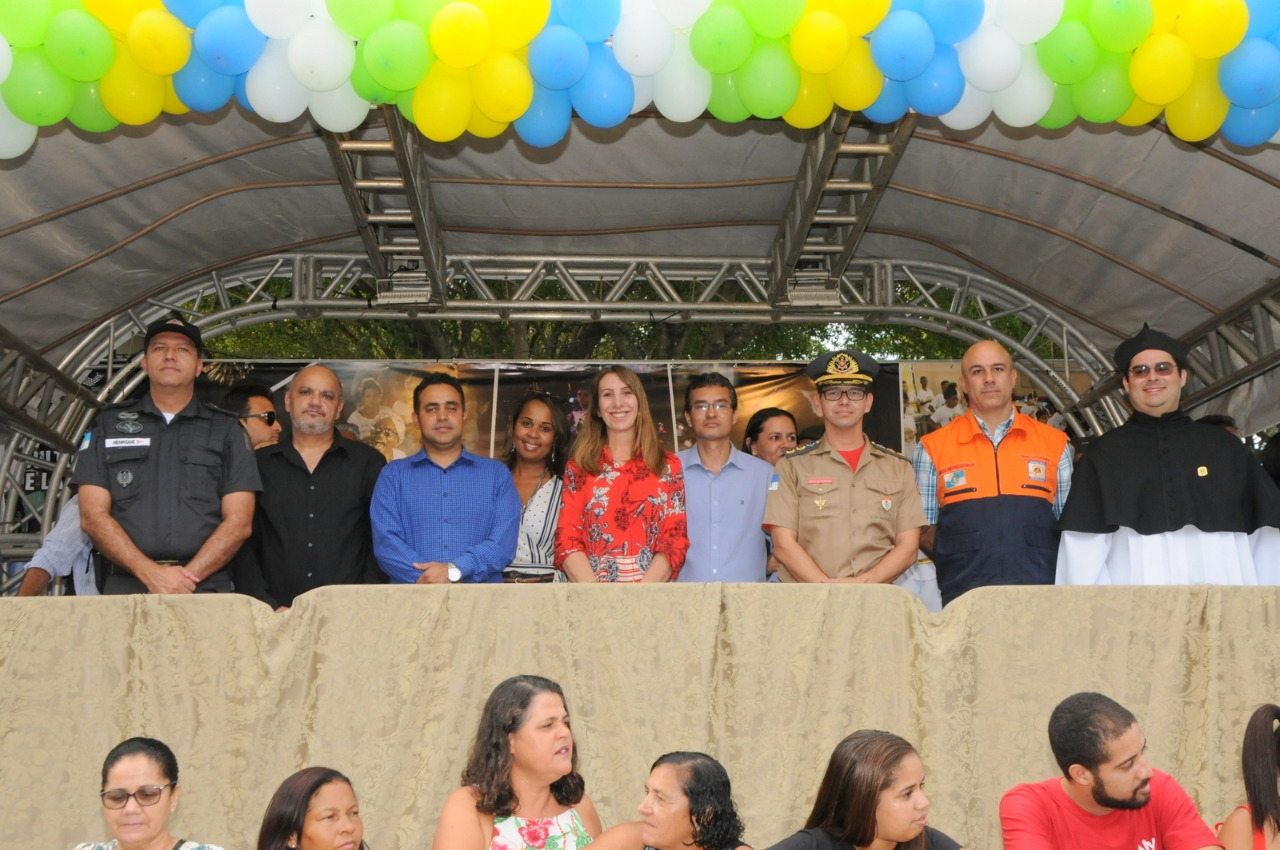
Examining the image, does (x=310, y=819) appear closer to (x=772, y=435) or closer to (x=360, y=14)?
(x=360, y=14)

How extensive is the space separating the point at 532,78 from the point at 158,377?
172 cm

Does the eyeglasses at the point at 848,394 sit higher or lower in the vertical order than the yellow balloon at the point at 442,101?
lower

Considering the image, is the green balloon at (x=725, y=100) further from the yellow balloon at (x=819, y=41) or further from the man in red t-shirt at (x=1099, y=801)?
the man in red t-shirt at (x=1099, y=801)

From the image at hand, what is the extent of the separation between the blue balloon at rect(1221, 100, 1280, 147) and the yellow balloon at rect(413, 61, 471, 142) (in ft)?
9.11

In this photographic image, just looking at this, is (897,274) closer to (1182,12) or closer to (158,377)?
(1182,12)

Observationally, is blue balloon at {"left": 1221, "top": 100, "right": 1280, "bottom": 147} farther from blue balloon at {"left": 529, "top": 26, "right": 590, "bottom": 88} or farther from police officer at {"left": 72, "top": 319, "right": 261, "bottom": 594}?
police officer at {"left": 72, "top": 319, "right": 261, "bottom": 594}

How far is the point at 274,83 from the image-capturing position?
4.52 metres

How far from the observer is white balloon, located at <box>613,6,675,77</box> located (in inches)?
178

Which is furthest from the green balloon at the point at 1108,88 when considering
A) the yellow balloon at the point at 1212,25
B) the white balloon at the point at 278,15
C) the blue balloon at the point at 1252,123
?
the white balloon at the point at 278,15

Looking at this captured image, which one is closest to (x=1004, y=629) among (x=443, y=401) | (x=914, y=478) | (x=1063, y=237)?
(x=914, y=478)

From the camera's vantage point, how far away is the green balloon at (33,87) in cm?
442

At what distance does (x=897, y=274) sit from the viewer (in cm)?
746

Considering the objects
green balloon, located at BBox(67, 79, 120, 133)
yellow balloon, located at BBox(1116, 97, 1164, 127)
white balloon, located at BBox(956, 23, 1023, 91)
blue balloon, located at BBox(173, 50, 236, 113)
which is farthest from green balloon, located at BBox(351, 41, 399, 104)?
yellow balloon, located at BBox(1116, 97, 1164, 127)

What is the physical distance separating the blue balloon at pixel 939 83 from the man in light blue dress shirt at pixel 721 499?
4.16ft
